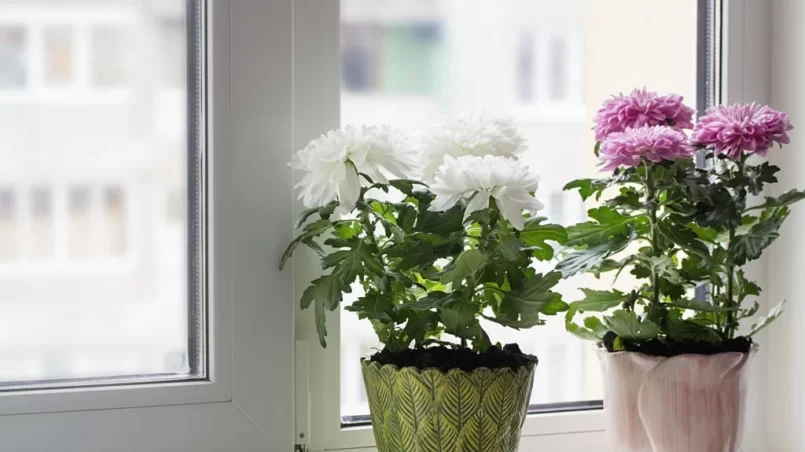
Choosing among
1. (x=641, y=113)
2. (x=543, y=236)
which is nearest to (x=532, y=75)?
(x=641, y=113)

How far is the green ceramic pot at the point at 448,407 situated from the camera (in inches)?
35.5

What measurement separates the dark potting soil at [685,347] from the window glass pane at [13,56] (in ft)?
2.66

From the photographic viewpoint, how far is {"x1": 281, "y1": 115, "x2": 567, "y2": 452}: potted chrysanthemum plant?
35.1 inches

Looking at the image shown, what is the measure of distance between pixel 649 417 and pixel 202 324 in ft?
1.89

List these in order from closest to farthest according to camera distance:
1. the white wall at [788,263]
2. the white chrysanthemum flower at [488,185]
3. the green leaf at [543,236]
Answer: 1. the white chrysanthemum flower at [488,185]
2. the green leaf at [543,236]
3. the white wall at [788,263]

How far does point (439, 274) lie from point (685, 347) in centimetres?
33

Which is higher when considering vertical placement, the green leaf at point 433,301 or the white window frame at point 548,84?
the white window frame at point 548,84

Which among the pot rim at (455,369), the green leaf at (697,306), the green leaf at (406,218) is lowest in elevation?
the pot rim at (455,369)

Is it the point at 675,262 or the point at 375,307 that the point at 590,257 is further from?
the point at 375,307

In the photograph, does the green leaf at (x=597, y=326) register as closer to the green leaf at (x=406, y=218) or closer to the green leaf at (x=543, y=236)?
the green leaf at (x=543, y=236)

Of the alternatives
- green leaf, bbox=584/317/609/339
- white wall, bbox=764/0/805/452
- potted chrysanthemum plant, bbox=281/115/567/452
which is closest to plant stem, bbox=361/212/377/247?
potted chrysanthemum plant, bbox=281/115/567/452

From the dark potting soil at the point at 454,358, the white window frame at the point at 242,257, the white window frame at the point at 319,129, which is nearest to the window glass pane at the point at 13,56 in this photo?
the white window frame at the point at 242,257

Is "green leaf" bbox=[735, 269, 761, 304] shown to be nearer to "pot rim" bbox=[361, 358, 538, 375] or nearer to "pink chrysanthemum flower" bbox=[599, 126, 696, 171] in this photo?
"pink chrysanthemum flower" bbox=[599, 126, 696, 171]

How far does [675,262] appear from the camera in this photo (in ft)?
3.37
